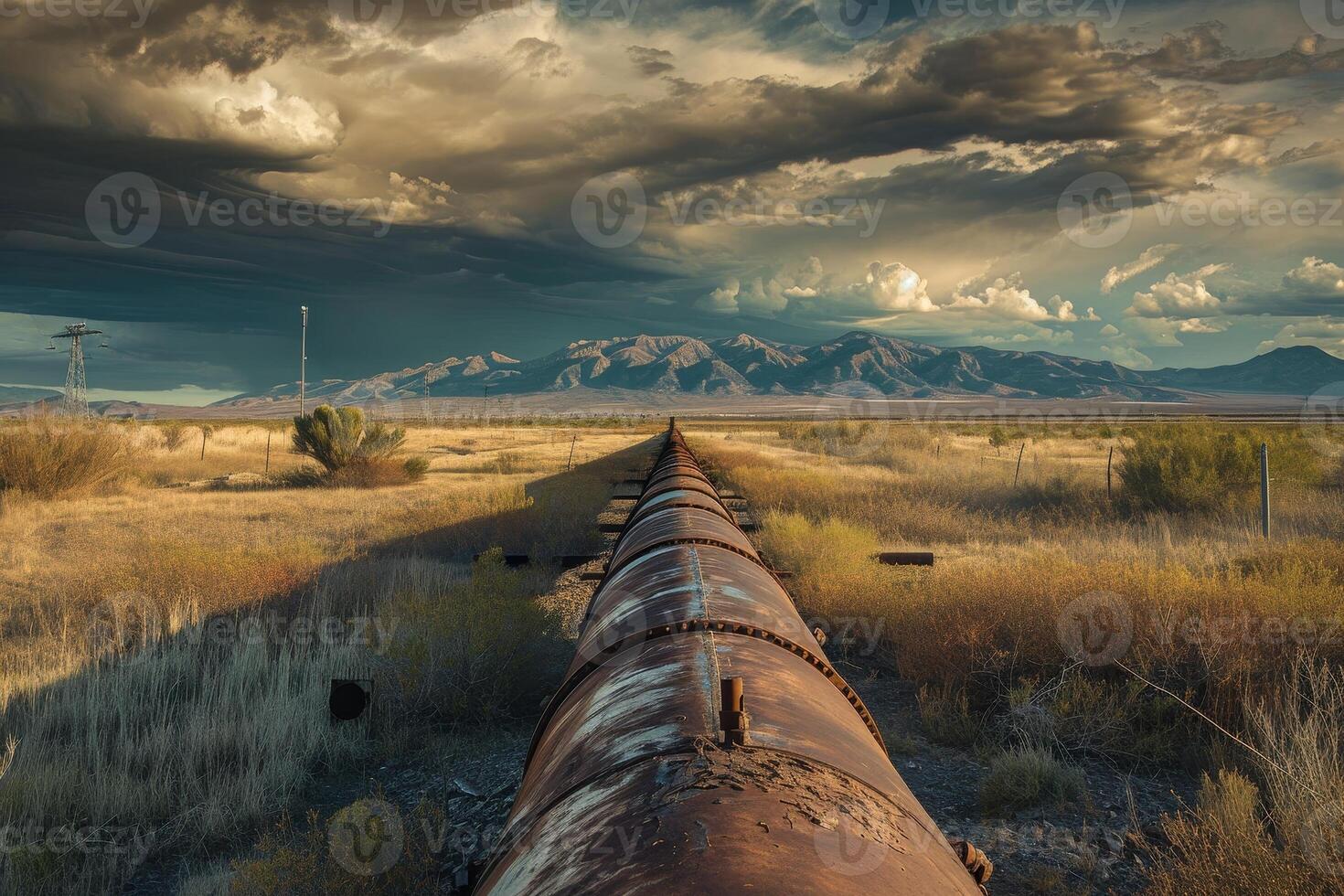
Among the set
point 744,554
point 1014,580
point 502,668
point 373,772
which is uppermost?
Result: point 744,554

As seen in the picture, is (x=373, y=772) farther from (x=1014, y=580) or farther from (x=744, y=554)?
(x=1014, y=580)

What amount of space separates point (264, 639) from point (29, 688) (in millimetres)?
1916

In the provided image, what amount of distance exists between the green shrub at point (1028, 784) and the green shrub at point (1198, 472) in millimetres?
12773

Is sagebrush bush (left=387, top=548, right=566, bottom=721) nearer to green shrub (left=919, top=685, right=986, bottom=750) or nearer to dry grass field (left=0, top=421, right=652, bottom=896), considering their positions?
dry grass field (left=0, top=421, right=652, bottom=896)

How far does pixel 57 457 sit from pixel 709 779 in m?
22.2

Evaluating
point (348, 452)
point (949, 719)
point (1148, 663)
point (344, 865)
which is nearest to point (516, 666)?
point (344, 865)

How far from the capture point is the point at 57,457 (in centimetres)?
1831

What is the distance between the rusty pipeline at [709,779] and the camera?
1.50 metres

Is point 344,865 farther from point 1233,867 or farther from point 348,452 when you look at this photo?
point 348,452

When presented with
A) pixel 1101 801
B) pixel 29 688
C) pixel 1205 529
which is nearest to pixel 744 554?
pixel 1101 801

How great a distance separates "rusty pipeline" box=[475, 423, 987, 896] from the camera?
1.50 meters

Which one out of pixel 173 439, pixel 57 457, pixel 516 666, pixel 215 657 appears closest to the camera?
pixel 516 666

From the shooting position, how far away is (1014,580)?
7.55 metres

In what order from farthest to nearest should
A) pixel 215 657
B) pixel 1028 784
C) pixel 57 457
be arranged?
pixel 57 457
pixel 215 657
pixel 1028 784
